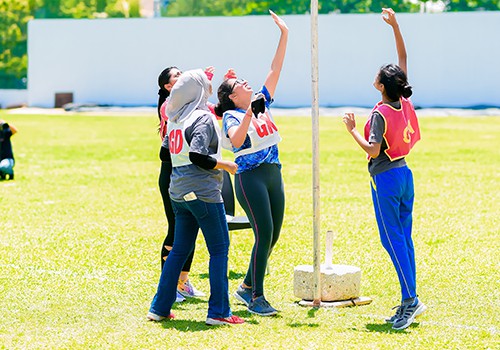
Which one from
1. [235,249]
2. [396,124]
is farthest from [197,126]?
[235,249]

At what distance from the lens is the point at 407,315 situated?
740 centimetres

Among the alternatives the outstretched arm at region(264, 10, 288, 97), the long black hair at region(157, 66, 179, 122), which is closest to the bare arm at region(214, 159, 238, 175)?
the outstretched arm at region(264, 10, 288, 97)

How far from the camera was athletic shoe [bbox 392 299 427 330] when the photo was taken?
7.33 metres

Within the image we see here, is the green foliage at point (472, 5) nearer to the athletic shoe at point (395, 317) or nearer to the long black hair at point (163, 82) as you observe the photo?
the long black hair at point (163, 82)

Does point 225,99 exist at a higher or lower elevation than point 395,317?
higher

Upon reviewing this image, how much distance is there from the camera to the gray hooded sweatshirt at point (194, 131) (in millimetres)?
7316

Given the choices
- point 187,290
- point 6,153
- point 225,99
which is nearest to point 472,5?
point 6,153

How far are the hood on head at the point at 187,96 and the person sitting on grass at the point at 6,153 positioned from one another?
40.3 feet

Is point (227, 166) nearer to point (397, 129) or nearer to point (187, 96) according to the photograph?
point (187, 96)

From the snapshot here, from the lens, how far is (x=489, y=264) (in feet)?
33.0

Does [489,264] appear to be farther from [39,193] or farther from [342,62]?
[342,62]

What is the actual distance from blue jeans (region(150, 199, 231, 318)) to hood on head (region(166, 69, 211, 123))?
0.67 meters

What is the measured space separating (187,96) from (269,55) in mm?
54540

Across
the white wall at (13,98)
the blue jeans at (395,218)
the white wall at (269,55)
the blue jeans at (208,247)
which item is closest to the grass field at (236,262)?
the blue jeans at (208,247)
